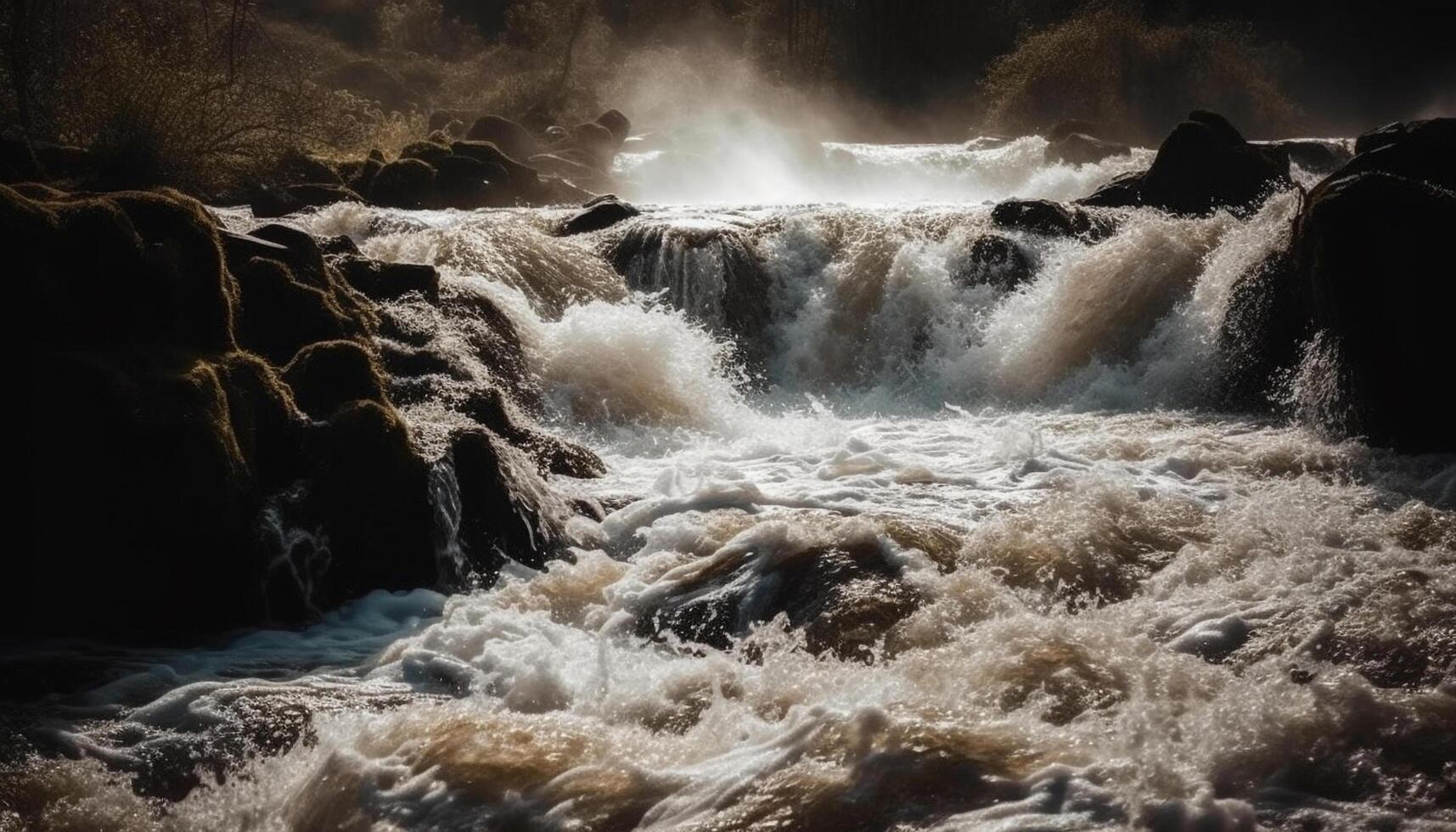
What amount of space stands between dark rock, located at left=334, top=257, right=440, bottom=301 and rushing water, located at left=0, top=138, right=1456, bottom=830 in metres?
0.49

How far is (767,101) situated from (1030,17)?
8.82m

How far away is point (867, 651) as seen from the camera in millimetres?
4781

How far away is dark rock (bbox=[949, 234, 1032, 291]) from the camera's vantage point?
41.3 feet

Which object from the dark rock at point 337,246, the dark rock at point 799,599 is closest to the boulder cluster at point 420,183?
the dark rock at point 337,246

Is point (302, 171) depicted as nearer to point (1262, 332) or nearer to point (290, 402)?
point (290, 402)

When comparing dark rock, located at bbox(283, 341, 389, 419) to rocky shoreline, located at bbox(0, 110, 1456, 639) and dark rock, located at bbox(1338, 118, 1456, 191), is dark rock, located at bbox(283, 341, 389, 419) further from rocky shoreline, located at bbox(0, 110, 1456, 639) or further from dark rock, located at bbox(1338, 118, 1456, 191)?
dark rock, located at bbox(1338, 118, 1456, 191)

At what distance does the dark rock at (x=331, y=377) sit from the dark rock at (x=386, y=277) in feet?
6.49

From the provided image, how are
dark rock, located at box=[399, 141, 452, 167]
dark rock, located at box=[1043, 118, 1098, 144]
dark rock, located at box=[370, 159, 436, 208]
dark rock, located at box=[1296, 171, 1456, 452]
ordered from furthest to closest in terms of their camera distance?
dark rock, located at box=[1043, 118, 1098, 144]
dark rock, located at box=[399, 141, 452, 167]
dark rock, located at box=[370, 159, 436, 208]
dark rock, located at box=[1296, 171, 1456, 452]

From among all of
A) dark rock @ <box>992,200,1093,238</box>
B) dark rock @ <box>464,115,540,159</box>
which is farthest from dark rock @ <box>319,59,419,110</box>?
dark rock @ <box>992,200,1093,238</box>

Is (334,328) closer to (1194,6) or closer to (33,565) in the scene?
(33,565)

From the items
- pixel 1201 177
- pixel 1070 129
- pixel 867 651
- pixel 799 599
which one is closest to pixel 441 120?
pixel 1070 129

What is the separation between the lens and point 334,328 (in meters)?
7.19

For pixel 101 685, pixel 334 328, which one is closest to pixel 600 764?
pixel 101 685

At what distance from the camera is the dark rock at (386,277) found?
8.68 m
